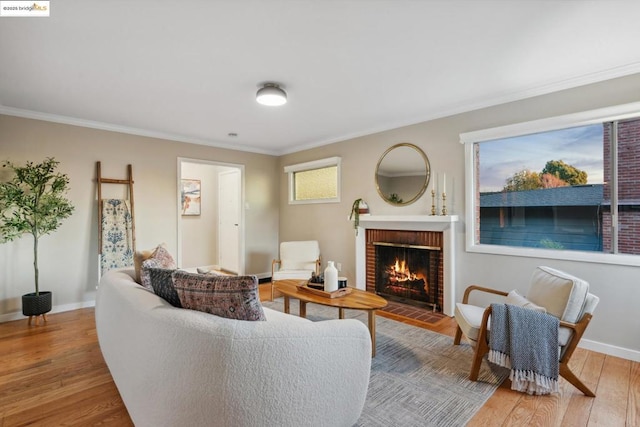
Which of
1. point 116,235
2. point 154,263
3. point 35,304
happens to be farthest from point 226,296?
point 116,235

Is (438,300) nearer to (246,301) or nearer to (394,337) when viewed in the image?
(394,337)

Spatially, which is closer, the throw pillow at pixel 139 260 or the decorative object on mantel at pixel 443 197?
the throw pillow at pixel 139 260

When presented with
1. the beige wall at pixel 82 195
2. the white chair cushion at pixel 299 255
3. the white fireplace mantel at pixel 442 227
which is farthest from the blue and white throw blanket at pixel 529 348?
the beige wall at pixel 82 195

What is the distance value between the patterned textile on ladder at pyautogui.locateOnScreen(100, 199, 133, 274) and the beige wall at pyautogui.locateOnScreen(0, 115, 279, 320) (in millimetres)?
147

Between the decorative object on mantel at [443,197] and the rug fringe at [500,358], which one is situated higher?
the decorative object on mantel at [443,197]

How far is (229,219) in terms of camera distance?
6355mm

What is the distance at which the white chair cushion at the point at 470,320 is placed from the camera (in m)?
2.28

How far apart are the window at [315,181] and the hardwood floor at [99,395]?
346 cm

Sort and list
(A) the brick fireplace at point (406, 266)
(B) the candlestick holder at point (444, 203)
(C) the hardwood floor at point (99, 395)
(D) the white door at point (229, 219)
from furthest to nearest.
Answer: (D) the white door at point (229, 219) < (A) the brick fireplace at point (406, 266) < (B) the candlestick holder at point (444, 203) < (C) the hardwood floor at point (99, 395)

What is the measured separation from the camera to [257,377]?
124 centimetres

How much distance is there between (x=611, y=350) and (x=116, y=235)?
5558 mm

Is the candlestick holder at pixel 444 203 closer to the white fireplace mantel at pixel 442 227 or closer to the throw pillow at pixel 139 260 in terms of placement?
the white fireplace mantel at pixel 442 227

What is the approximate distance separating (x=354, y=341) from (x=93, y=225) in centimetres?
414

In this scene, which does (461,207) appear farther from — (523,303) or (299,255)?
(299,255)
